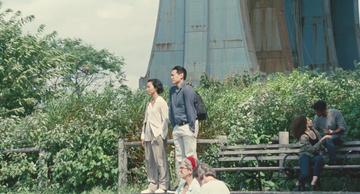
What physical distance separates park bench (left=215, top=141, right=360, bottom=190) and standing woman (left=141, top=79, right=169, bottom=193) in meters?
1.02

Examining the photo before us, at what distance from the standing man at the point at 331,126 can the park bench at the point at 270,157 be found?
146 millimetres

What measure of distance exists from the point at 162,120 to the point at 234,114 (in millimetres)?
2870

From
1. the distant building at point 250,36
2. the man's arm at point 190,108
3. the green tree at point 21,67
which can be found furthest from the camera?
the distant building at point 250,36

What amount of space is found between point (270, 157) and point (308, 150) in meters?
1.17

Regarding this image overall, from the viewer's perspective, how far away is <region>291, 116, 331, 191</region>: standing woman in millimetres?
12562

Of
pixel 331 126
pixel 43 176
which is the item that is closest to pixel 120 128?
pixel 43 176

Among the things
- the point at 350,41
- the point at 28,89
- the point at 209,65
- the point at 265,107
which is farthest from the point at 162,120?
the point at 350,41

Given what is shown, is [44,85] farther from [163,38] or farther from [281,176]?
[281,176]

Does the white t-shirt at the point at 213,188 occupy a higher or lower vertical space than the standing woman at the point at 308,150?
lower

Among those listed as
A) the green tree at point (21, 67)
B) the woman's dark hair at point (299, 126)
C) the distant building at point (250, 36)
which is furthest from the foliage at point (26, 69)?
the woman's dark hair at point (299, 126)

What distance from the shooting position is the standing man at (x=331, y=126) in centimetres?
1292

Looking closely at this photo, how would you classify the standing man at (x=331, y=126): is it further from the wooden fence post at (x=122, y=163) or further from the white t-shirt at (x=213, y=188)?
the white t-shirt at (x=213, y=188)

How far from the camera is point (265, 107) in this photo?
15.3 metres

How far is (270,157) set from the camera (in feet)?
45.3
